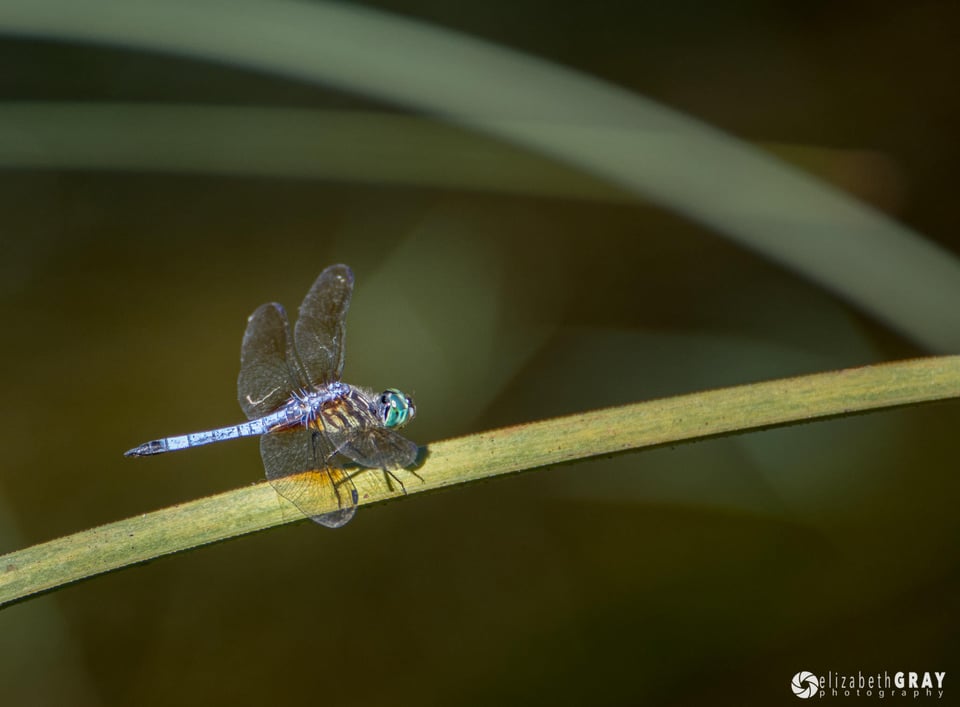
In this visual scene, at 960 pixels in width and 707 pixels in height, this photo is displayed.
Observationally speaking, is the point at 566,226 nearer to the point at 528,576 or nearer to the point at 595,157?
the point at 595,157

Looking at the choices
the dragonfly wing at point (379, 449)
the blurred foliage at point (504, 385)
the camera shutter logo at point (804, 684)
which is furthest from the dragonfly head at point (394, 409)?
the camera shutter logo at point (804, 684)

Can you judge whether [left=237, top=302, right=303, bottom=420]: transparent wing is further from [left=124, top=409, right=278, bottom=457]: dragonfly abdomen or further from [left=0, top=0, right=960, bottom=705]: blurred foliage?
[left=0, top=0, right=960, bottom=705]: blurred foliage

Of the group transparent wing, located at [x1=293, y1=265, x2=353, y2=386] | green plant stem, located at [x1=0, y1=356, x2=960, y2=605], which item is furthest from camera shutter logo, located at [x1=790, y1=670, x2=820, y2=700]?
transparent wing, located at [x1=293, y1=265, x2=353, y2=386]

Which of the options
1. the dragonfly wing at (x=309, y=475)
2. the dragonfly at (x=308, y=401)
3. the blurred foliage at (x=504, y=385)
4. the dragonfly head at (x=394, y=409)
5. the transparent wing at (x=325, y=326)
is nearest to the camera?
the dragonfly wing at (x=309, y=475)

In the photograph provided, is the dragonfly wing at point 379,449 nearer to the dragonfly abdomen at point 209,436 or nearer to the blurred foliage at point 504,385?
the dragonfly abdomen at point 209,436

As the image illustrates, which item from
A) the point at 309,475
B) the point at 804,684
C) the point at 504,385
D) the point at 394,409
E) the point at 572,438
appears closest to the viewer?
the point at 572,438

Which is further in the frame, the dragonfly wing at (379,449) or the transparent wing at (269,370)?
the transparent wing at (269,370)

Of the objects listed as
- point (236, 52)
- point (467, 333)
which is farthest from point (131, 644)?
point (236, 52)

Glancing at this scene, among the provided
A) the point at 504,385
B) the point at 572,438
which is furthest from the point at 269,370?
the point at 504,385

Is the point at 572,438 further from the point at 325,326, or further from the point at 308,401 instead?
the point at 325,326
